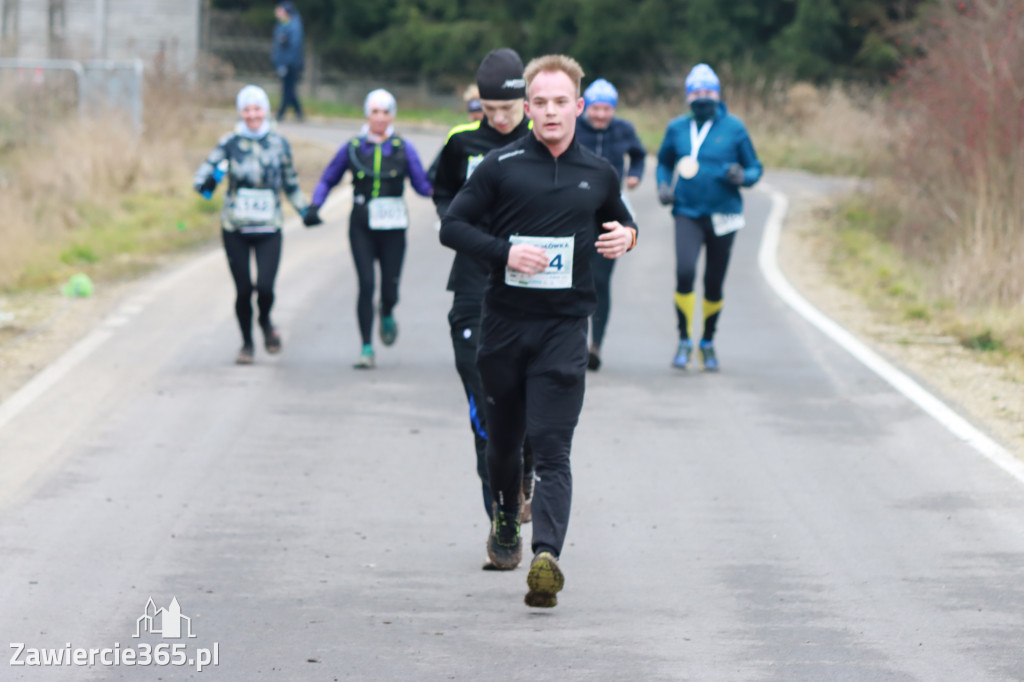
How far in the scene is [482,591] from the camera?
618 centimetres

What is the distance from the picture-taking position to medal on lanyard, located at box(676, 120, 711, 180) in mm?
11078

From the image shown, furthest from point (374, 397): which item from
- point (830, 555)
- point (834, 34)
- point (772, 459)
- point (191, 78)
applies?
point (834, 34)

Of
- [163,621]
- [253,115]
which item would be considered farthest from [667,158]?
[163,621]

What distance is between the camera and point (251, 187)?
431 inches

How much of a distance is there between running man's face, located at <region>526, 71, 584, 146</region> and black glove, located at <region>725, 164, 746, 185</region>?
203 inches

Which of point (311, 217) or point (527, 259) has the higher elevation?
point (527, 259)

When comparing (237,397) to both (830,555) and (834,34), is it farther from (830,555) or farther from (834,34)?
(834,34)

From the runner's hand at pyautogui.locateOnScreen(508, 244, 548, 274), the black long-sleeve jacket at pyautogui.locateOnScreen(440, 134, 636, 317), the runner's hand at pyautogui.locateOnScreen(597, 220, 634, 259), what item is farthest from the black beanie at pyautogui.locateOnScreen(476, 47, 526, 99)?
the runner's hand at pyautogui.locateOnScreen(508, 244, 548, 274)

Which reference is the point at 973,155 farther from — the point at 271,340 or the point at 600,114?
the point at 271,340

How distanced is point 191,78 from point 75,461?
64.3ft

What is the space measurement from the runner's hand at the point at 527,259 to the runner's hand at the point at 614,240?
232 millimetres

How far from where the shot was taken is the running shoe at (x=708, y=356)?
11195mm

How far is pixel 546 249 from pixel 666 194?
17.3ft

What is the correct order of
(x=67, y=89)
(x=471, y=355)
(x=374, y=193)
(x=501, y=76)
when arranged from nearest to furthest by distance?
(x=501, y=76)
(x=471, y=355)
(x=374, y=193)
(x=67, y=89)
